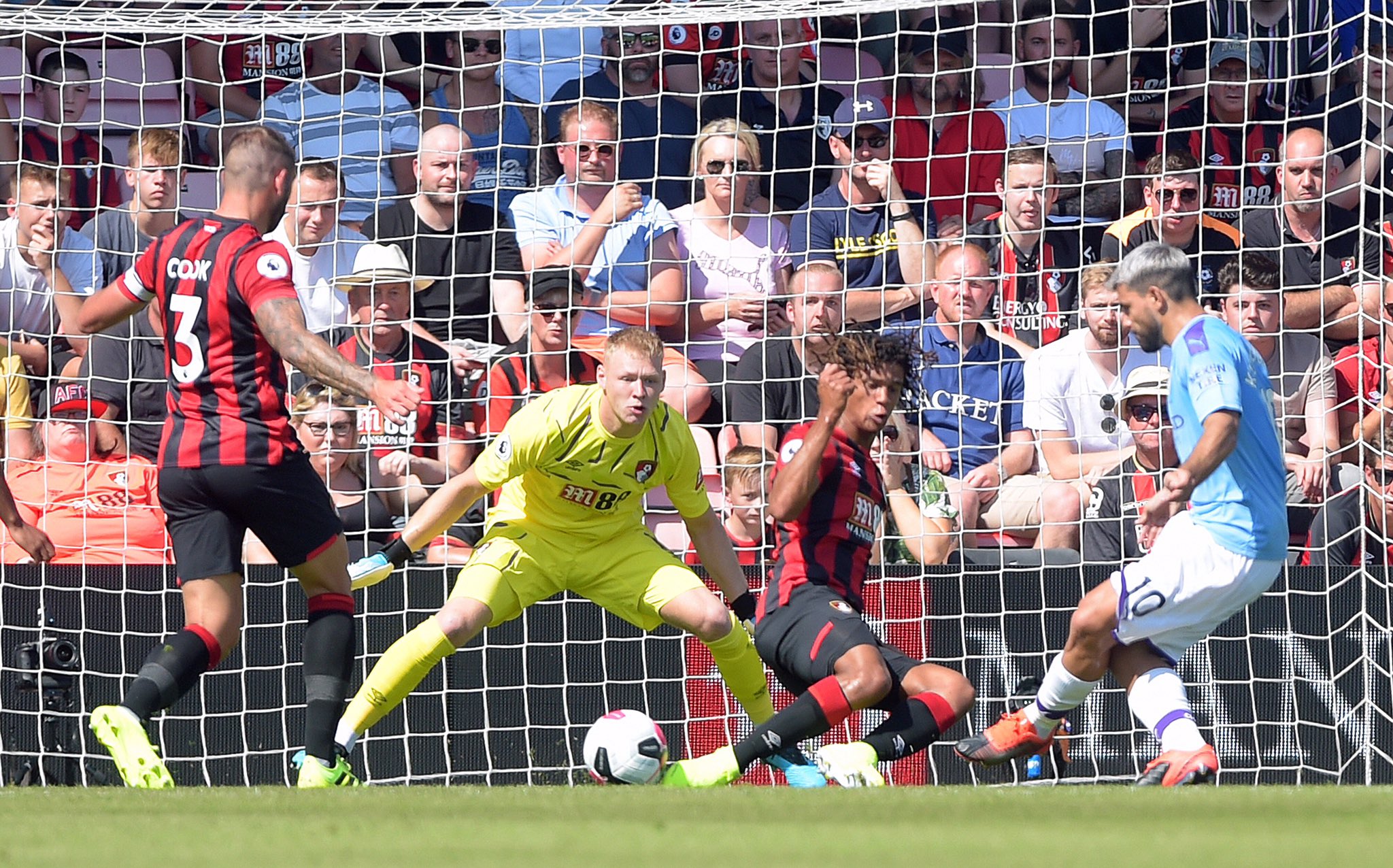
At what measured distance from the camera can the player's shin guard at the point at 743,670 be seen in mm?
6617

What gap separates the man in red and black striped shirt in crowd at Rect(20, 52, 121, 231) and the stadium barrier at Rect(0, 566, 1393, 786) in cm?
302

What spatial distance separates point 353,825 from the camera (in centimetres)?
375

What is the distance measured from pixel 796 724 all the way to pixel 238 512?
2.01m

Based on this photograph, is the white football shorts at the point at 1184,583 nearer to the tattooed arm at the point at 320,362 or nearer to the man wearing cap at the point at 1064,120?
the tattooed arm at the point at 320,362

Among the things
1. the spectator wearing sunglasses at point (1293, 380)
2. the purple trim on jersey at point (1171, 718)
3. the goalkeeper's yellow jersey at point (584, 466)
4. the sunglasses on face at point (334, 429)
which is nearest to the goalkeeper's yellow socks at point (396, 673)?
the goalkeeper's yellow jersey at point (584, 466)

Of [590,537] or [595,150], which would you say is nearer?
[590,537]

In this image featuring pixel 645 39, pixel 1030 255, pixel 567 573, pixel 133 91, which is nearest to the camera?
pixel 567 573

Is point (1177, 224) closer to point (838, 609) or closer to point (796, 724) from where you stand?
point (838, 609)

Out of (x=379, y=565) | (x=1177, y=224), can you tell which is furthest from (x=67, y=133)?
(x=1177, y=224)

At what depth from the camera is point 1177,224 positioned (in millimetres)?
9711

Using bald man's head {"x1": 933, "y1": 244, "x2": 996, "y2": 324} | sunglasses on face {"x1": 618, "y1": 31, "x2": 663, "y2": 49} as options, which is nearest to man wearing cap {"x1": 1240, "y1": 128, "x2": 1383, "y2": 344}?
bald man's head {"x1": 933, "y1": 244, "x2": 996, "y2": 324}

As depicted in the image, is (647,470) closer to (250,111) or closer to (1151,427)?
(1151,427)

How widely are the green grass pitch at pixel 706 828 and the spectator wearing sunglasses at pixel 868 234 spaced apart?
4.80 metres

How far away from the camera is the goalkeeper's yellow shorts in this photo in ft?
21.7
